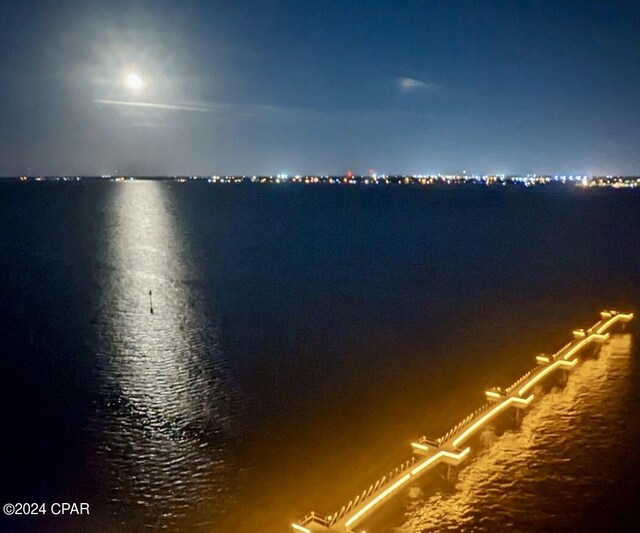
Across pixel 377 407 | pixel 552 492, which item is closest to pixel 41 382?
pixel 377 407

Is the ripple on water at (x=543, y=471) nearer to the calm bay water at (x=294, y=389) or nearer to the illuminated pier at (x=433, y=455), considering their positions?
the calm bay water at (x=294, y=389)

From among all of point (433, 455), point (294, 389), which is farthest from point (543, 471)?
point (294, 389)

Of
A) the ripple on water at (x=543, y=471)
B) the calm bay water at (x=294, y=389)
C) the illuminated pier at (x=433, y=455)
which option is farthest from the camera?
the calm bay water at (x=294, y=389)

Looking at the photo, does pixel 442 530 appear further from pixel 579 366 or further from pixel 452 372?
pixel 579 366

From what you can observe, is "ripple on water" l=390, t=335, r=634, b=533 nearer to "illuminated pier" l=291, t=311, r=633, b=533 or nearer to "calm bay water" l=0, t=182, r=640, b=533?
"calm bay water" l=0, t=182, r=640, b=533

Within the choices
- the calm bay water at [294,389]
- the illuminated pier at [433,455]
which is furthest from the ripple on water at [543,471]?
the illuminated pier at [433,455]
